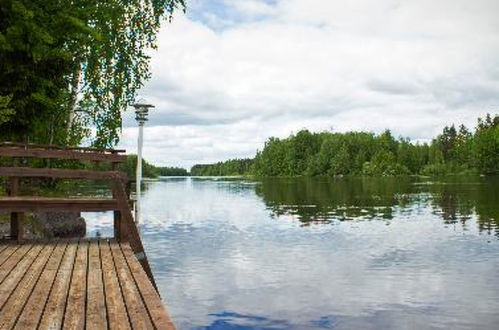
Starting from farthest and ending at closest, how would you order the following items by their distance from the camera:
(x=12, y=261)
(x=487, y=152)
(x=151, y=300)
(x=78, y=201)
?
(x=487, y=152), (x=78, y=201), (x=12, y=261), (x=151, y=300)

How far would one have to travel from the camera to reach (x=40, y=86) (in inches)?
752

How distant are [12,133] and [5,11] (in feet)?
16.4

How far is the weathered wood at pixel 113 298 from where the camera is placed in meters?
6.45

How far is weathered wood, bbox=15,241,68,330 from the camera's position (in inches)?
254

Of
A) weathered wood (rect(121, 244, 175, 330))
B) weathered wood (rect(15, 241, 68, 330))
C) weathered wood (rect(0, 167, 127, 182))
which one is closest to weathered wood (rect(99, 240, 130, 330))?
weathered wood (rect(121, 244, 175, 330))

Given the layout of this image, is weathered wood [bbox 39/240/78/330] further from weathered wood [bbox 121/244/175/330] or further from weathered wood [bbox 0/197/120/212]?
weathered wood [bbox 0/197/120/212]

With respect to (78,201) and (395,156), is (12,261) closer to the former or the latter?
(78,201)

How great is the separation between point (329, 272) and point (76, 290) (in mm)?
11934

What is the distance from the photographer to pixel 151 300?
7391mm

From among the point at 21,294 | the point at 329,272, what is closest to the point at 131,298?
the point at 21,294

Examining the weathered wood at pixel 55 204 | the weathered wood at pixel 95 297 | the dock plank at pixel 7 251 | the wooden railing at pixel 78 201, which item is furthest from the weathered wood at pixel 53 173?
the weathered wood at pixel 95 297

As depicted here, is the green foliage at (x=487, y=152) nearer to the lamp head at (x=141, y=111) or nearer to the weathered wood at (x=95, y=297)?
the lamp head at (x=141, y=111)

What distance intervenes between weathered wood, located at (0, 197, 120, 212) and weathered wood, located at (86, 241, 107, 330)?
140 centimetres

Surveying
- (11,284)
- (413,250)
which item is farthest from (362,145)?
(11,284)
